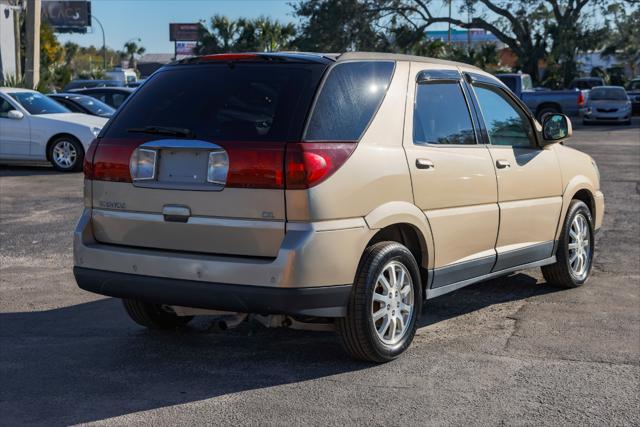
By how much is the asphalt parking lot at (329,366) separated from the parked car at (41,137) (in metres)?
9.56

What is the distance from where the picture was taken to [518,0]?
54719 mm

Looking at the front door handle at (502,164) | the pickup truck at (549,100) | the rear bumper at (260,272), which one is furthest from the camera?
the pickup truck at (549,100)

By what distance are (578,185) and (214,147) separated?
3632 mm

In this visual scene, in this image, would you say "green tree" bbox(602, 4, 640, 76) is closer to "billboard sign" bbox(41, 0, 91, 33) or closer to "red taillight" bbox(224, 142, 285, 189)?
"red taillight" bbox(224, 142, 285, 189)

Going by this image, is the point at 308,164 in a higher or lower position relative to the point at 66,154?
higher

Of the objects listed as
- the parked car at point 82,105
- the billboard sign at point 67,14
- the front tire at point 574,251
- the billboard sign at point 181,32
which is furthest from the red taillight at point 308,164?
the billboard sign at point 181,32

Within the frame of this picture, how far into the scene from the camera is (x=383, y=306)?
5426 mm

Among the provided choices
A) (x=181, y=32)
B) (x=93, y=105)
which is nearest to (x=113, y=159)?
(x=93, y=105)

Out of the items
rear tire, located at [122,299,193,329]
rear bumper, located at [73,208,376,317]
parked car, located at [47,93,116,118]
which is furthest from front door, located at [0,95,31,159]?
rear bumper, located at [73,208,376,317]

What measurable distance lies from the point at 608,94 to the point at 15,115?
2595 centimetres

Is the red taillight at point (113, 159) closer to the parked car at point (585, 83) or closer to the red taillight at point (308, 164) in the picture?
the red taillight at point (308, 164)

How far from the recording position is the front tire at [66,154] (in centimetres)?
1717

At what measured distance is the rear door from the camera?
498cm

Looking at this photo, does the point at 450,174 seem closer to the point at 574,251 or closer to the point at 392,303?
the point at 392,303
